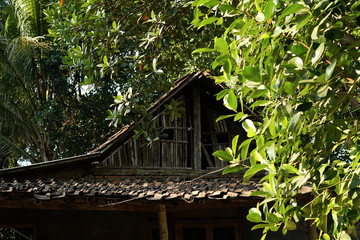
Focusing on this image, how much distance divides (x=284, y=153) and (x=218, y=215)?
690 centimetres

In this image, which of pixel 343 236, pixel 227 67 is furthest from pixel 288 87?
pixel 343 236

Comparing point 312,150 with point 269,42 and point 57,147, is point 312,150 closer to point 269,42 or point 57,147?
point 269,42

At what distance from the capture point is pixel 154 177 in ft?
30.2

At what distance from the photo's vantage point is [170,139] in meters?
9.60

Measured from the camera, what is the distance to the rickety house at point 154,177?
8148 mm

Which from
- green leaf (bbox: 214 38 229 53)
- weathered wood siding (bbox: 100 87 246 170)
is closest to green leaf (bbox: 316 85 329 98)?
green leaf (bbox: 214 38 229 53)

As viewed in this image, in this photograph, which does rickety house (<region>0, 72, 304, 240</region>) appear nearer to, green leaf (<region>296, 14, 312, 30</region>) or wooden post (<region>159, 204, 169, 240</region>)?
wooden post (<region>159, 204, 169, 240</region>)

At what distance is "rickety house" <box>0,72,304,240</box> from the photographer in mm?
8148

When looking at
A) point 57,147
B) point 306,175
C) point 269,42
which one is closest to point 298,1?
point 269,42

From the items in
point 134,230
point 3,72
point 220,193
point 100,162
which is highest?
point 3,72

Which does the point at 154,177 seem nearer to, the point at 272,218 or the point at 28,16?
the point at 28,16

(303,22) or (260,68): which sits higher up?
(303,22)

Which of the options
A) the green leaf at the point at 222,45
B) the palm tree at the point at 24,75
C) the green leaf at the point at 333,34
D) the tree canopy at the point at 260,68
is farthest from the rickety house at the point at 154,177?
the green leaf at the point at 333,34

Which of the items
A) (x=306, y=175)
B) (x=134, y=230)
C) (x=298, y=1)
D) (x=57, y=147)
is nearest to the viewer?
(x=298, y=1)
